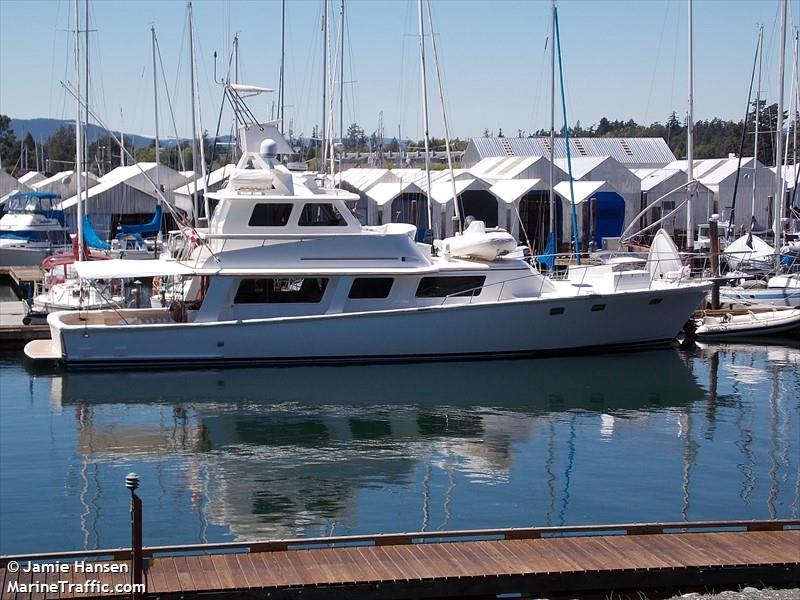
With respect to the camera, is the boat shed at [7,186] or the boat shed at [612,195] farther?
the boat shed at [7,186]

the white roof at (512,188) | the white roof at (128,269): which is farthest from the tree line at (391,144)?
the white roof at (128,269)

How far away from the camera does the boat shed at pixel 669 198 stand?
157 feet

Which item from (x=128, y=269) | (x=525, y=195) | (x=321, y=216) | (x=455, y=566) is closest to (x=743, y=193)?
(x=525, y=195)

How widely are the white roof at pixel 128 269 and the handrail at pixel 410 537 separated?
11.7m

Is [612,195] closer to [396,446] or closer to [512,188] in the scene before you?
[512,188]

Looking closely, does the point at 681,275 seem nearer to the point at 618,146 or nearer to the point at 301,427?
the point at 301,427

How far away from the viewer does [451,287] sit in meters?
24.0

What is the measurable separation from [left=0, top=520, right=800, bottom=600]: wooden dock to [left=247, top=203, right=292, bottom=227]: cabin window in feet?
41.7

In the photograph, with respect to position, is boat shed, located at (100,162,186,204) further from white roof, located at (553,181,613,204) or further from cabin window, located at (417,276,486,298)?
cabin window, located at (417,276,486,298)

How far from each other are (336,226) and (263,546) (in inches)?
526

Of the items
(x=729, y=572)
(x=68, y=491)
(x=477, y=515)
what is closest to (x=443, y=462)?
(x=477, y=515)

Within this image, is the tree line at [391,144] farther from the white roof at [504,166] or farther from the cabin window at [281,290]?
the cabin window at [281,290]

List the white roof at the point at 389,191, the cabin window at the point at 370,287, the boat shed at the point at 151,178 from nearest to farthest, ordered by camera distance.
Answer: the cabin window at the point at 370,287, the white roof at the point at 389,191, the boat shed at the point at 151,178

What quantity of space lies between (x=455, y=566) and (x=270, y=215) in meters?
14.0
